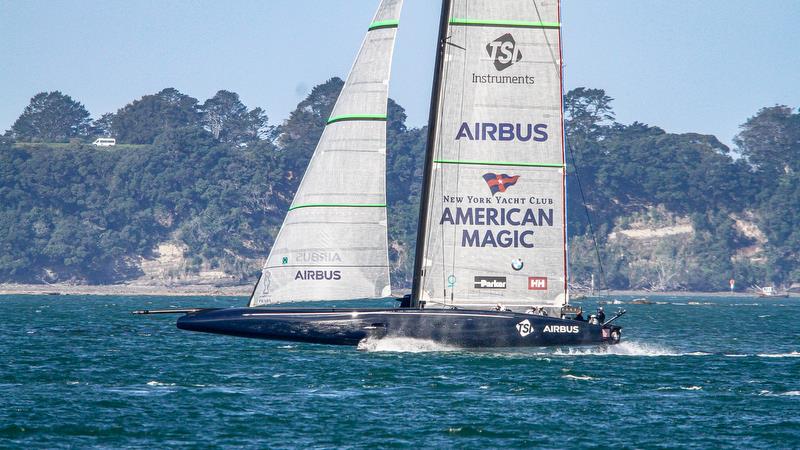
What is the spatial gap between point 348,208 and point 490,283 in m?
4.28

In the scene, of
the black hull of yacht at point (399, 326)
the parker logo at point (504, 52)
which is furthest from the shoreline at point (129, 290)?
the parker logo at point (504, 52)

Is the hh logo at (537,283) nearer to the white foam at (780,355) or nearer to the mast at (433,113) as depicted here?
the mast at (433,113)

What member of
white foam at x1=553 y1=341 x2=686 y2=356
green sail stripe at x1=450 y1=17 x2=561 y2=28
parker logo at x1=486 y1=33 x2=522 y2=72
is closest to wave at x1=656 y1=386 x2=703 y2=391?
white foam at x1=553 y1=341 x2=686 y2=356

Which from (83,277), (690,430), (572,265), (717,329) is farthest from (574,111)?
(690,430)

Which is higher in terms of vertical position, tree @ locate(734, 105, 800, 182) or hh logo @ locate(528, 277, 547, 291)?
tree @ locate(734, 105, 800, 182)

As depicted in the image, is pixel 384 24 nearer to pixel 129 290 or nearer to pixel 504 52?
pixel 504 52

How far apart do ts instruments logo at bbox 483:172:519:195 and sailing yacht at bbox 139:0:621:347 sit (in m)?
0.03

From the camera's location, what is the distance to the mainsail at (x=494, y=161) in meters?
34.0

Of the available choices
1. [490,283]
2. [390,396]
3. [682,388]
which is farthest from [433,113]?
[682,388]

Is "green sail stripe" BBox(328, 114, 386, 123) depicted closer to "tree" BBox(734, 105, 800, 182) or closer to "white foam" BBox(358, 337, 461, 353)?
"white foam" BBox(358, 337, 461, 353)

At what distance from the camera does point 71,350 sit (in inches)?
1553

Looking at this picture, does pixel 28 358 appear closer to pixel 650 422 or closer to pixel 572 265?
pixel 650 422

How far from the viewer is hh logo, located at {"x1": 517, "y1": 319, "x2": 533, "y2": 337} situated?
33.4 metres

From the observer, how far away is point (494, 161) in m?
34.2
